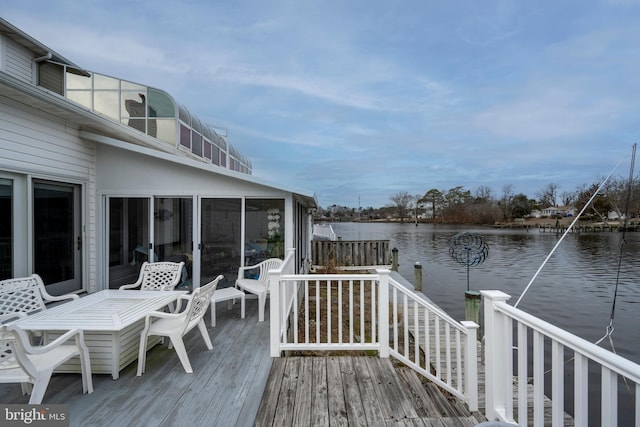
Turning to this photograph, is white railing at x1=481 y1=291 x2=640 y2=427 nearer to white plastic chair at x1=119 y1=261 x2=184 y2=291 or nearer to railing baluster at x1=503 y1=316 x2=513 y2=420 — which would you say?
railing baluster at x1=503 y1=316 x2=513 y2=420

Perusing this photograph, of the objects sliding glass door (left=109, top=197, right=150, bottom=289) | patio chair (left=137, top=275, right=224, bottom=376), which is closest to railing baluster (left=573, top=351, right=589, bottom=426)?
patio chair (left=137, top=275, right=224, bottom=376)

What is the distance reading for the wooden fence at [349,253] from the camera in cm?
999

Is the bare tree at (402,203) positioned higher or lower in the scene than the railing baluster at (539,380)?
higher

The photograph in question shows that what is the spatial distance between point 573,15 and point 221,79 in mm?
10467

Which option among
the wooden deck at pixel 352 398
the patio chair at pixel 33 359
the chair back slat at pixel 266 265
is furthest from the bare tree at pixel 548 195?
the patio chair at pixel 33 359

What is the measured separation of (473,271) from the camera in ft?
41.1

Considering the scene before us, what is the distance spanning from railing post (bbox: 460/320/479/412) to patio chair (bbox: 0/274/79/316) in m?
4.28

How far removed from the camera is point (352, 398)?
242cm

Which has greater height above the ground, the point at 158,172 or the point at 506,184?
the point at 506,184

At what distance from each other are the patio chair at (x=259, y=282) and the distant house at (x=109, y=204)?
329mm

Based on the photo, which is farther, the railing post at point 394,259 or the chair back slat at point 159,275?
the railing post at point 394,259

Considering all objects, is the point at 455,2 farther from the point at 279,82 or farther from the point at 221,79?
the point at 221,79

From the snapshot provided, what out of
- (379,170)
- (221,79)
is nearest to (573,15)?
(221,79)

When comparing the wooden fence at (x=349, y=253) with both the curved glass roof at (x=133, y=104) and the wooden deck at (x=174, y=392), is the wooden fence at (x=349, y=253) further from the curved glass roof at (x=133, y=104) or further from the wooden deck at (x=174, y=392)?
the wooden deck at (x=174, y=392)
